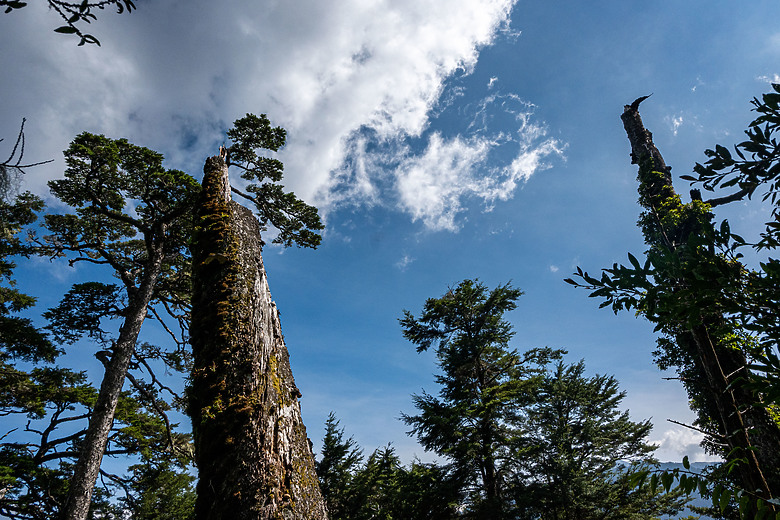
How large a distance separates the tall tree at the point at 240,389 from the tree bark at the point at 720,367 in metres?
2.21

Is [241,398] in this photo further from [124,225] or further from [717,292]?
[124,225]

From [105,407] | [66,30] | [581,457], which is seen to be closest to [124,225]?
[105,407]

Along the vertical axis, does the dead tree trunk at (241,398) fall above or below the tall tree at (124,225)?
below

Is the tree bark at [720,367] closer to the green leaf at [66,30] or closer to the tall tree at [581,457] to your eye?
the green leaf at [66,30]

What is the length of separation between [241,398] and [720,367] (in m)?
3.57

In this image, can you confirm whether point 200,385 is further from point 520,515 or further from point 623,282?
point 520,515

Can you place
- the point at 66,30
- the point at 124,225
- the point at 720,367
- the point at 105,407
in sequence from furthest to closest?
1. the point at 124,225
2. the point at 105,407
3. the point at 720,367
4. the point at 66,30

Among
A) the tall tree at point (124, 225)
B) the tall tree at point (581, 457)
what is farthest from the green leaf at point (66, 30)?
the tall tree at point (581, 457)

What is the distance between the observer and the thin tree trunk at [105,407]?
7273mm

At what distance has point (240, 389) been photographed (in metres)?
2.12

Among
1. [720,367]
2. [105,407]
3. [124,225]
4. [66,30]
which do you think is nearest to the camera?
[66,30]

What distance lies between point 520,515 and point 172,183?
14701 millimetres

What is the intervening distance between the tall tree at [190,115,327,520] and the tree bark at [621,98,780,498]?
7.24 ft

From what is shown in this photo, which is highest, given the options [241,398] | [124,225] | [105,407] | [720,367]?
[124,225]
